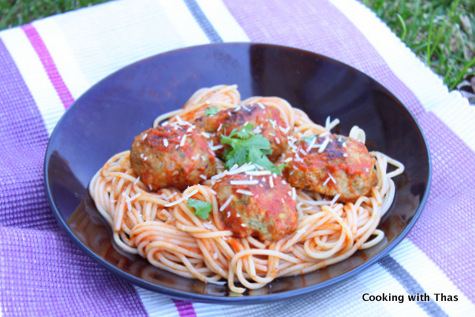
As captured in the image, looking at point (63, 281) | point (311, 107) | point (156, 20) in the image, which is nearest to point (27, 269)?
point (63, 281)

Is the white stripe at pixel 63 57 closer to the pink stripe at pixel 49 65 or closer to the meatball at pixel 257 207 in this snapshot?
the pink stripe at pixel 49 65

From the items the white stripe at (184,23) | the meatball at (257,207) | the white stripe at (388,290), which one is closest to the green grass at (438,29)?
the white stripe at (184,23)

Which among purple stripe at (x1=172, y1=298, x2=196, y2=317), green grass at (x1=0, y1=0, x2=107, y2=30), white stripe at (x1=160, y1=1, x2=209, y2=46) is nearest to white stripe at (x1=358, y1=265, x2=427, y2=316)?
purple stripe at (x1=172, y1=298, x2=196, y2=317)

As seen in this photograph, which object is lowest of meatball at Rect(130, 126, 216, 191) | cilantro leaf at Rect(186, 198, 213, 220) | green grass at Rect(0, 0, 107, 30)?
green grass at Rect(0, 0, 107, 30)

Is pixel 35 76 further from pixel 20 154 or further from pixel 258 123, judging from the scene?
pixel 258 123

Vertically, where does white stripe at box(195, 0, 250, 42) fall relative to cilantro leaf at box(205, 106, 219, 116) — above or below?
above

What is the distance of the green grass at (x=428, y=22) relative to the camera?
21.0 ft

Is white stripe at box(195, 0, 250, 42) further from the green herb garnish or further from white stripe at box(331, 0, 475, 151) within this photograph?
→ the green herb garnish

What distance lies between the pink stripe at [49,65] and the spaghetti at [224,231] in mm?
1227

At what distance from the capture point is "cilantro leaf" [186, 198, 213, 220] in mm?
3527

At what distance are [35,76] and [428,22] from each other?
503cm

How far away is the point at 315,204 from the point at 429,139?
4.89ft

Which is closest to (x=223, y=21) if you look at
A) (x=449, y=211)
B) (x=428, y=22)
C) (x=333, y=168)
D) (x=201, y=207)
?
(x=333, y=168)

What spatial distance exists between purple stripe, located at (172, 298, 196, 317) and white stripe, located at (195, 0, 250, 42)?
3.08 meters
